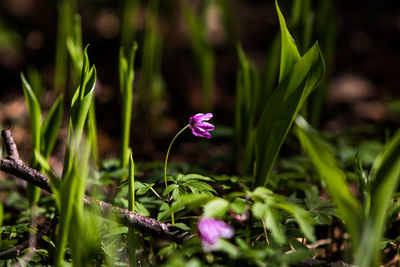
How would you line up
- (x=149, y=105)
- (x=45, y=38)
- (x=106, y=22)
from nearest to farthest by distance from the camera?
(x=149, y=105)
(x=45, y=38)
(x=106, y=22)

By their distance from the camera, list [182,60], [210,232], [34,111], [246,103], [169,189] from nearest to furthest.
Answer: [210,232] → [169,189] → [34,111] → [246,103] → [182,60]

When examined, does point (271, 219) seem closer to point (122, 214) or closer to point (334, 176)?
point (334, 176)

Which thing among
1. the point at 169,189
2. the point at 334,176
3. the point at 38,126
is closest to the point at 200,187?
the point at 169,189

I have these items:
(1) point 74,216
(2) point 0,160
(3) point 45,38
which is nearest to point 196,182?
(1) point 74,216

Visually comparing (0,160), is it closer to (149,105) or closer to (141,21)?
(149,105)

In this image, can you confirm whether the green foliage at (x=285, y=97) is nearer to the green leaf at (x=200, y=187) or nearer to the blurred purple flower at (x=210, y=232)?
the green leaf at (x=200, y=187)

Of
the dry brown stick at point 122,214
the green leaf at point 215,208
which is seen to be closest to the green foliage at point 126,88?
the dry brown stick at point 122,214

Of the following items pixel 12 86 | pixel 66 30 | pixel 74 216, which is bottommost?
pixel 12 86
